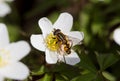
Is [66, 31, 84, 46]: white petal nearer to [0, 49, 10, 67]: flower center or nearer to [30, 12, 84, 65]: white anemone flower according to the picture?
[30, 12, 84, 65]: white anemone flower

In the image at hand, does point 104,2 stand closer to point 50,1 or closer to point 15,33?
point 50,1

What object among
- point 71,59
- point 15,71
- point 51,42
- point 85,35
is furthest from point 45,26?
point 85,35

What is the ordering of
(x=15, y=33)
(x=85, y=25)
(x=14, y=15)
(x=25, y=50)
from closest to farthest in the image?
1. (x=25, y=50)
2. (x=85, y=25)
3. (x=15, y=33)
4. (x=14, y=15)

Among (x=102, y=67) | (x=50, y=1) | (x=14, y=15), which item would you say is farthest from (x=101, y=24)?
(x=102, y=67)

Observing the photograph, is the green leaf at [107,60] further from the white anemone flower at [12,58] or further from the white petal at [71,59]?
the white anemone flower at [12,58]

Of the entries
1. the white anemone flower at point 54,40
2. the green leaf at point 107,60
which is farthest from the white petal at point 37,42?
the green leaf at point 107,60

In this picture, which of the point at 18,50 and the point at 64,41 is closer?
the point at 18,50

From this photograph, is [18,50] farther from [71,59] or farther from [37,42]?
[71,59]
